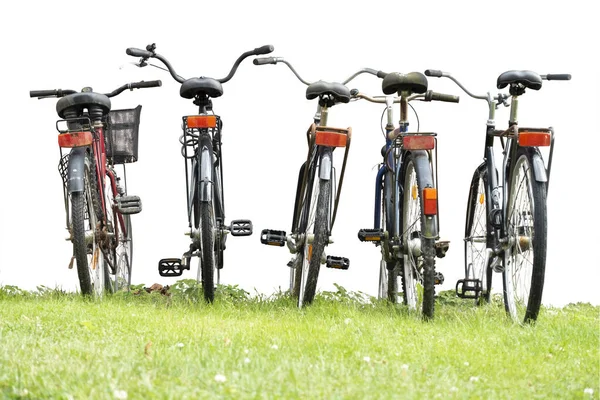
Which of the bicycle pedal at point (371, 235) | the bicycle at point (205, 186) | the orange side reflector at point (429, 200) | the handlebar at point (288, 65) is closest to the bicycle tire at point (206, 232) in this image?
the bicycle at point (205, 186)

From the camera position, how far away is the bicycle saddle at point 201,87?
7137 millimetres

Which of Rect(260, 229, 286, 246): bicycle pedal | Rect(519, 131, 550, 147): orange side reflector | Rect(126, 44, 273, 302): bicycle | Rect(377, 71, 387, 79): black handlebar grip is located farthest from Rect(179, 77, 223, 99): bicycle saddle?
Rect(519, 131, 550, 147): orange side reflector

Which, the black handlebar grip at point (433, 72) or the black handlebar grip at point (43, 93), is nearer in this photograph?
the black handlebar grip at point (433, 72)

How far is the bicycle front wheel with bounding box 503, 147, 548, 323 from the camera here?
233 inches

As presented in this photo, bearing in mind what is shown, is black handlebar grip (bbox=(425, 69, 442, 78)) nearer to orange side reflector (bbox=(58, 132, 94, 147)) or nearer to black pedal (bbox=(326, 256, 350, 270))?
black pedal (bbox=(326, 256, 350, 270))

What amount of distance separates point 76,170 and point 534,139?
341 cm

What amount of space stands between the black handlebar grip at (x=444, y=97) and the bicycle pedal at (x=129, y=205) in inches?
102

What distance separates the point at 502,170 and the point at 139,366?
3.54 m

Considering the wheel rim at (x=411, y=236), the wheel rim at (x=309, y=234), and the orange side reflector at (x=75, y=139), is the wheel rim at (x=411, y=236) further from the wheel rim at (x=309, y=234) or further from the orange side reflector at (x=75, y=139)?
the orange side reflector at (x=75, y=139)

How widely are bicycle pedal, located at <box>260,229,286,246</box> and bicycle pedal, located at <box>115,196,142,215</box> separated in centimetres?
111

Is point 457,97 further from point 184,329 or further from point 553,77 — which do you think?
point 184,329

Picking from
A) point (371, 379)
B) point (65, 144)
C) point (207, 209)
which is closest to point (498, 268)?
point (207, 209)

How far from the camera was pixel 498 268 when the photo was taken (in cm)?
686

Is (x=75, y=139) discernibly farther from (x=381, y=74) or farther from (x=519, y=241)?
(x=519, y=241)
